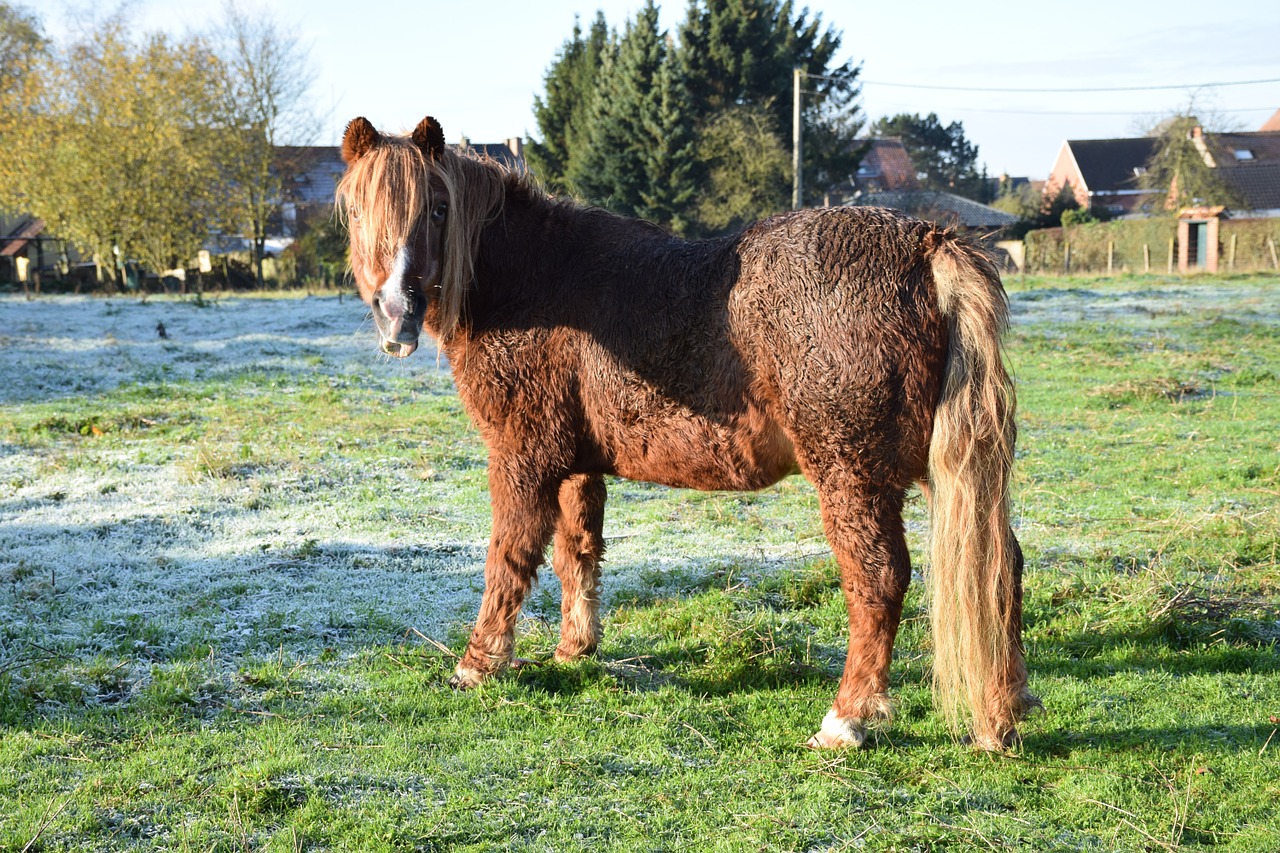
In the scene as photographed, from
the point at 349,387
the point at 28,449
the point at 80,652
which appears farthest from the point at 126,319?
the point at 80,652

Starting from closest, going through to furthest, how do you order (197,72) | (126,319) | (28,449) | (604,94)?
1. (28,449)
2. (126,319)
3. (197,72)
4. (604,94)

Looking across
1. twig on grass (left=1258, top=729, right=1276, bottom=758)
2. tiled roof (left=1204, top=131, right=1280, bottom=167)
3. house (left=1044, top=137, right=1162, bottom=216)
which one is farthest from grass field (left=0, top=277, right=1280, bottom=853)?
tiled roof (left=1204, top=131, right=1280, bottom=167)

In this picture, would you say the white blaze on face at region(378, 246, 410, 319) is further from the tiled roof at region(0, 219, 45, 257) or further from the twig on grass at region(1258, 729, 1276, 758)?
the tiled roof at region(0, 219, 45, 257)

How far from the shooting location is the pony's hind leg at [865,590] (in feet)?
12.5

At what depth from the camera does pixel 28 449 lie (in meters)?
9.35

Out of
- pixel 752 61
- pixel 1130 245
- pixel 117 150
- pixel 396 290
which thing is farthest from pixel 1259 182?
pixel 396 290

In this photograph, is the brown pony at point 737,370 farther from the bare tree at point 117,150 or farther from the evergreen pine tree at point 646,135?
the evergreen pine tree at point 646,135

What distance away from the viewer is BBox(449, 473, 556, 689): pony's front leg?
4555 millimetres

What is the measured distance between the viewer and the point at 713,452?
13.7ft

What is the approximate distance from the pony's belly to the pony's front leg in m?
0.51

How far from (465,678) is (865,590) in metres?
1.96

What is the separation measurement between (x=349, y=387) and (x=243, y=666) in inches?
346

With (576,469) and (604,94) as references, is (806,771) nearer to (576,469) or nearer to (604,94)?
(576,469)

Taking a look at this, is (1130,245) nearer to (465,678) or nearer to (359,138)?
(465,678)
